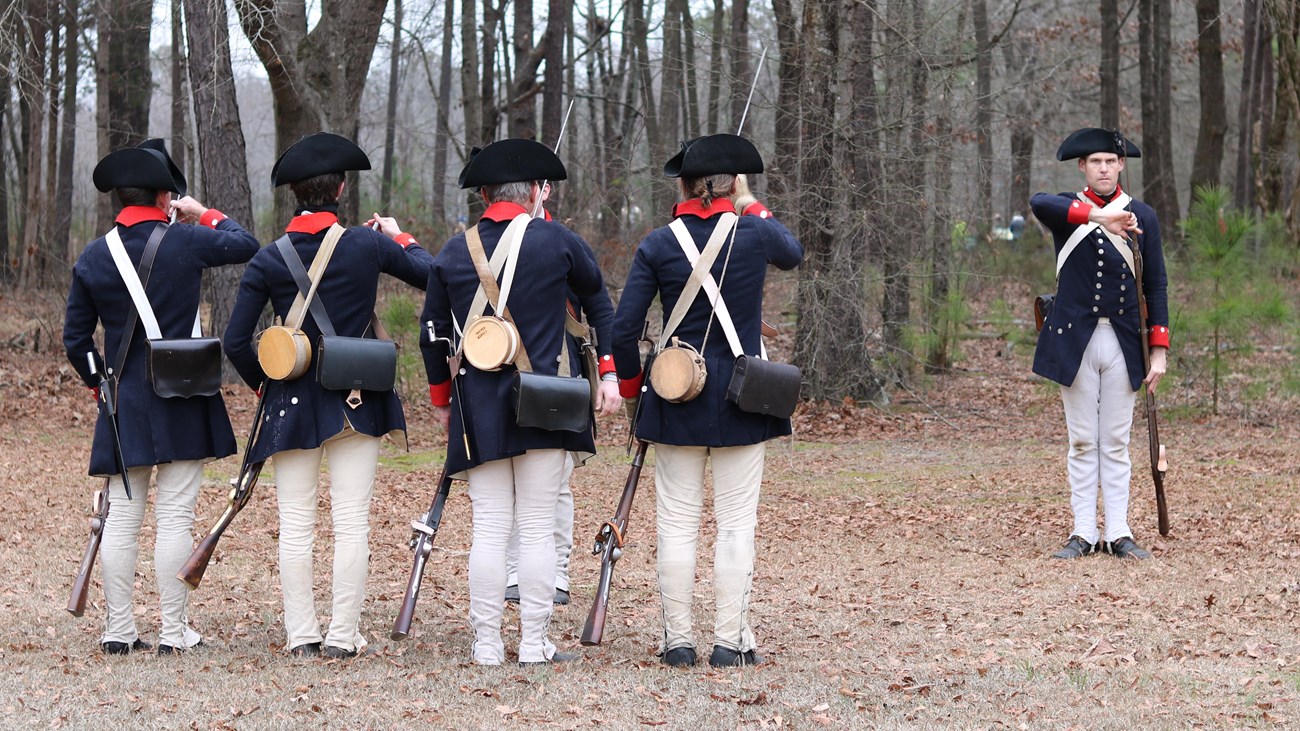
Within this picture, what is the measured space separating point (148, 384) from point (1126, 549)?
531 centimetres

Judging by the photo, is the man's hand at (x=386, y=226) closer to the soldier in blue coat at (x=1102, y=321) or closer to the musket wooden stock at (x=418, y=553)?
the musket wooden stock at (x=418, y=553)

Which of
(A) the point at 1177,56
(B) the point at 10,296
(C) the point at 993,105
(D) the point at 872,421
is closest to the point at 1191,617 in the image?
(D) the point at 872,421

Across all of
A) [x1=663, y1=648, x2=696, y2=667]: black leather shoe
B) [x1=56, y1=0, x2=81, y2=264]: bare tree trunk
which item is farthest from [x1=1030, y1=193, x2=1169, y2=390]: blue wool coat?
[x1=56, y1=0, x2=81, y2=264]: bare tree trunk

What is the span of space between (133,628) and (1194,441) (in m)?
10.2

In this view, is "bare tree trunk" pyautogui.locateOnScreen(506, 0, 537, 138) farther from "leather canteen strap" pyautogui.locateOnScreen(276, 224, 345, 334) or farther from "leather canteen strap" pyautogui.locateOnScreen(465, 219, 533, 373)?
"leather canteen strap" pyautogui.locateOnScreen(465, 219, 533, 373)

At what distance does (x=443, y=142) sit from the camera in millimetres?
31562

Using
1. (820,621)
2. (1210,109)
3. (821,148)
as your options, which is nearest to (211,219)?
(820,621)

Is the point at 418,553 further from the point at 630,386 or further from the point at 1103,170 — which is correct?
the point at 1103,170

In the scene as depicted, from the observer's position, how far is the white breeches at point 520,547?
5.70 metres

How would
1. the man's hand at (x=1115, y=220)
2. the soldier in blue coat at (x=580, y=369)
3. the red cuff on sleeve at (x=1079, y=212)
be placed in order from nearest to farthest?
the soldier in blue coat at (x=580, y=369), the man's hand at (x=1115, y=220), the red cuff on sleeve at (x=1079, y=212)

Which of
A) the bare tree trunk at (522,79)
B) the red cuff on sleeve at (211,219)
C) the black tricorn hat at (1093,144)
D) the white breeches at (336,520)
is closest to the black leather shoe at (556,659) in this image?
the white breeches at (336,520)

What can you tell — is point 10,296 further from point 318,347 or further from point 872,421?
point 318,347

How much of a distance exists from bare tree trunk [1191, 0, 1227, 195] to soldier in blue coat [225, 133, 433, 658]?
67.9 ft

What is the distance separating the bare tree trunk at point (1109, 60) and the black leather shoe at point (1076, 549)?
18.3 m
